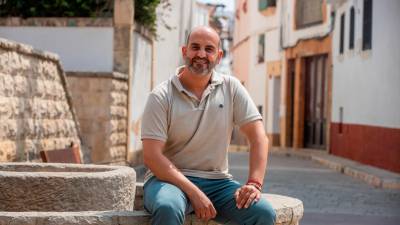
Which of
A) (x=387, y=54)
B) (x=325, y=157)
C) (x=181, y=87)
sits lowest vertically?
(x=325, y=157)

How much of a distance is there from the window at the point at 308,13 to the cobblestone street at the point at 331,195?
331 inches

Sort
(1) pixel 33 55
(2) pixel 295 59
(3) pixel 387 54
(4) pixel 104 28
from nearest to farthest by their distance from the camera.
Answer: (1) pixel 33 55
(4) pixel 104 28
(3) pixel 387 54
(2) pixel 295 59

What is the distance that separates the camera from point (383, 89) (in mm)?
17047

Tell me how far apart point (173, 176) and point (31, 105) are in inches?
238

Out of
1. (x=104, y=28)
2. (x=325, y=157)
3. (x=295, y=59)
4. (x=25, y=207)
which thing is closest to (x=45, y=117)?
(x=104, y=28)

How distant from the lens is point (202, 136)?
16.4ft

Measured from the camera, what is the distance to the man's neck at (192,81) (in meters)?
5.04

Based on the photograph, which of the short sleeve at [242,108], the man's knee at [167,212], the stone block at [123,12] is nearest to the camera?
the man's knee at [167,212]

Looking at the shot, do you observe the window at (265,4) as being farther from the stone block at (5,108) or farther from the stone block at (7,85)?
the stone block at (5,108)

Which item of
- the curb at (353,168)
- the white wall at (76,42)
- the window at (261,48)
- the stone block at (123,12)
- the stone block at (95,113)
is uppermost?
the window at (261,48)

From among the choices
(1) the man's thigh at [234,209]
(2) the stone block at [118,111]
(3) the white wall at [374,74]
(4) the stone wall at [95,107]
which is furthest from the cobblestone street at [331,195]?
(1) the man's thigh at [234,209]

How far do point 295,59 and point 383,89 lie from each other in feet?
36.1

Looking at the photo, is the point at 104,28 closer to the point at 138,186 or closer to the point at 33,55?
the point at 33,55

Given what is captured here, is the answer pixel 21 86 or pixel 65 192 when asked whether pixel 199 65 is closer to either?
pixel 65 192
